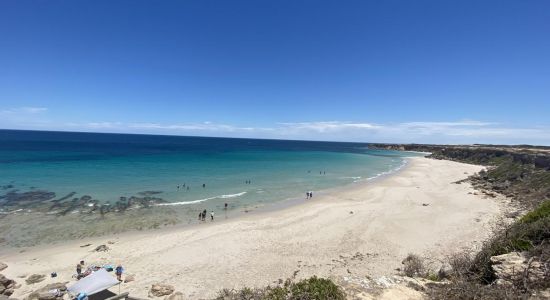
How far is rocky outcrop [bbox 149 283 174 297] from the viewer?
12.4 m

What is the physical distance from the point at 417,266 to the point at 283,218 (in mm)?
13359

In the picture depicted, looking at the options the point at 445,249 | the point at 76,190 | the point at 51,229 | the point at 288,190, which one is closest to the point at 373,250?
the point at 445,249

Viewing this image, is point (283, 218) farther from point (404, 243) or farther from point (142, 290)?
point (142, 290)

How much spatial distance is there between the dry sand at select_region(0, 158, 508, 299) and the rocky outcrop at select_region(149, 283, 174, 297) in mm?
391

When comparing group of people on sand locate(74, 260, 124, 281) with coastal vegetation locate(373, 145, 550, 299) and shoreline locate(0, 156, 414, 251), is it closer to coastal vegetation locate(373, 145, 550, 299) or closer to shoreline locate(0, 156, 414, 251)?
shoreline locate(0, 156, 414, 251)

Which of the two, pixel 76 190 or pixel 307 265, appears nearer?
A: pixel 307 265

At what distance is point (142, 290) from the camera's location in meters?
12.8

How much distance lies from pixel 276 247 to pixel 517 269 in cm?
1292

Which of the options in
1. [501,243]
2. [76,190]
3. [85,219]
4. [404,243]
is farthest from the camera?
[76,190]

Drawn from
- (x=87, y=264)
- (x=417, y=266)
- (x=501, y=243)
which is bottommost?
(x=87, y=264)

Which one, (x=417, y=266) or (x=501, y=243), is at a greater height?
(x=501, y=243)

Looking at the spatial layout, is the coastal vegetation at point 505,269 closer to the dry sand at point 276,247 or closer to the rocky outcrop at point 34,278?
the dry sand at point 276,247

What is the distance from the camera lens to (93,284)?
11688 mm

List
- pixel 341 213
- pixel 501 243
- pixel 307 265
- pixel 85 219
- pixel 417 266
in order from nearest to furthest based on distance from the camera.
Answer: pixel 501 243
pixel 417 266
pixel 307 265
pixel 85 219
pixel 341 213
